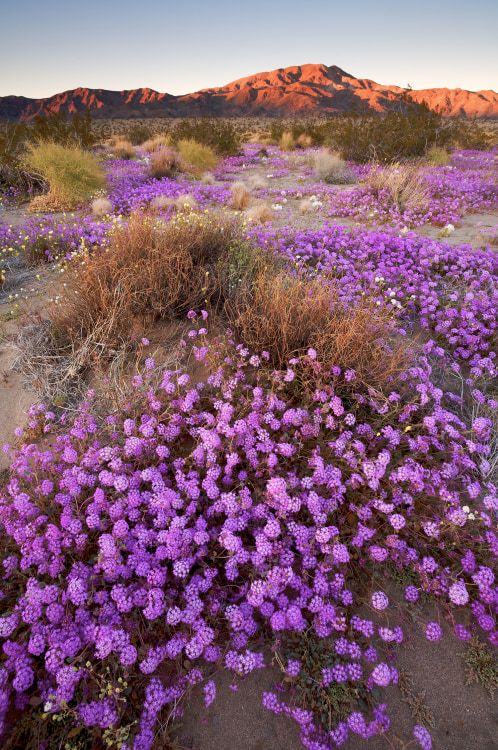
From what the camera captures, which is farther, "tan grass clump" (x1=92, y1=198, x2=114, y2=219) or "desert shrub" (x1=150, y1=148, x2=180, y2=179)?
"desert shrub" (x1=150, y1=148, x2=180, y2=179)

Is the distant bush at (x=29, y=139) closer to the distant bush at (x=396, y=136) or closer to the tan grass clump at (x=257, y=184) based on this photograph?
the tan grass clump at (x=257, y=184)

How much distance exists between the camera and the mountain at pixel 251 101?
8081cm

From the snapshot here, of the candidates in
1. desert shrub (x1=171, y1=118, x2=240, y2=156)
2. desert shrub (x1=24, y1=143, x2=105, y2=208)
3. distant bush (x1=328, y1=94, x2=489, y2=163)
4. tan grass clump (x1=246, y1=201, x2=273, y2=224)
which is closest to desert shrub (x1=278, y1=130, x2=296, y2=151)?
desert shrub (x1=171, y1=118, x2=240, y2=156)

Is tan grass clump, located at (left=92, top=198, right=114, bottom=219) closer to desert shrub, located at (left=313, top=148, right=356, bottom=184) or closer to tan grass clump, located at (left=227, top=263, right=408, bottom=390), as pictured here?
tan grass clump, located at (left=227, top=263, right=408, bottom=390)

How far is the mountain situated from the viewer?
3182 inches

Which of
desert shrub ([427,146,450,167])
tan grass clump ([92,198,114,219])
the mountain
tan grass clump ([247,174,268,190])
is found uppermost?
the mountain

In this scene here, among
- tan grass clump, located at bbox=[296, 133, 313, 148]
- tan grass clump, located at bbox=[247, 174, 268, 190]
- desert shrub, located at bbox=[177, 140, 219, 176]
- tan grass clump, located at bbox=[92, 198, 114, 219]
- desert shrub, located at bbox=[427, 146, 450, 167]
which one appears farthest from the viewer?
tan grass clump, located at bbox=[296, 133, 313, 148]

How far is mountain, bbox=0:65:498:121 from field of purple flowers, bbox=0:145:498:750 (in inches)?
3651

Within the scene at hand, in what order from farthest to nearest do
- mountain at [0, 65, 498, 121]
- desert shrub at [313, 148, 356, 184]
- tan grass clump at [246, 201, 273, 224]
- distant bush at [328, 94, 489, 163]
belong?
mountain at [0, 65, 498, 121] < distant bush at [328, 94, 489, 163] < desert shrub at [313, 148, 356, 184] < tan grass clump at [246, 201, 273, 224]

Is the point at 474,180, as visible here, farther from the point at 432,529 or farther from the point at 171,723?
the point at 171,723

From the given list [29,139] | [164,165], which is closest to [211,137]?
[164,165]

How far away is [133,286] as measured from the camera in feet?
13.3

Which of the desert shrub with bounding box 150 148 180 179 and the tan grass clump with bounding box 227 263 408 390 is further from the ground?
the desert shrub with bounding box 150 148 180 179

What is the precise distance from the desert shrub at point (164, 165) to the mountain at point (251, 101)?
78.4 m
